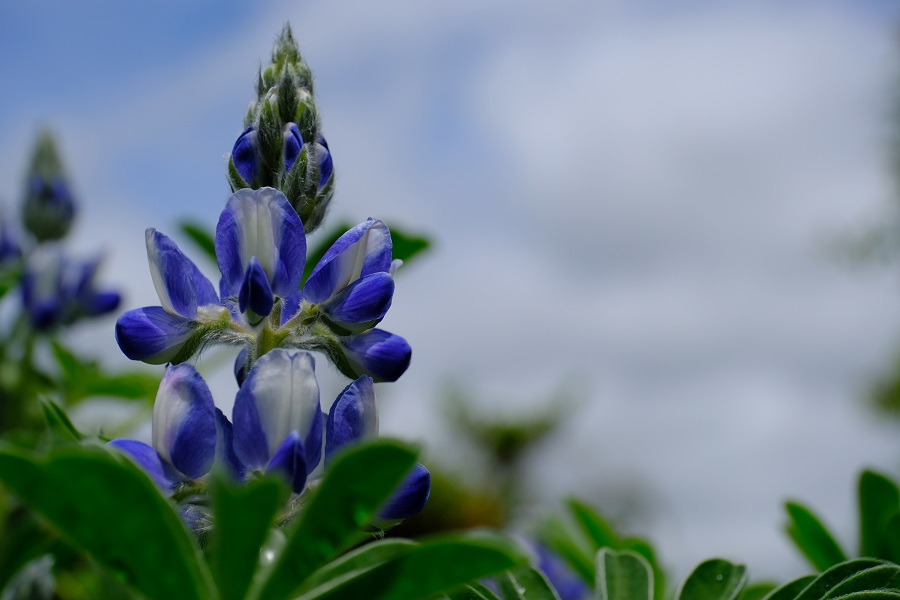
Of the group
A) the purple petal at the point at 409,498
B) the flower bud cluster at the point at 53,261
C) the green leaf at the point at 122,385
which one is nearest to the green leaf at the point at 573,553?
the purple petal at the point at 409,498

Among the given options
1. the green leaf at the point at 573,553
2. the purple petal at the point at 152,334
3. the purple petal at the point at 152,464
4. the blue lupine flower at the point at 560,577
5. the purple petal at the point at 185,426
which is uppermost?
the purple petal at the point at 152,334

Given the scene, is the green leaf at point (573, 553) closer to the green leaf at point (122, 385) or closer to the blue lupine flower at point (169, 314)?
the blue lupine flower at point (169, 314)

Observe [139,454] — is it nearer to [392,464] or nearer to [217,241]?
[217,241]

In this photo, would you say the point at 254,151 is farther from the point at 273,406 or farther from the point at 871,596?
the point at 871,596

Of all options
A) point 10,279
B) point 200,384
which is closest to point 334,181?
point 200,384

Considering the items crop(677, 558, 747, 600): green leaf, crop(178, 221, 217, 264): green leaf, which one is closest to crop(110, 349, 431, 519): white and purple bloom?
crop(677, 558, 747, 600): green leaf
